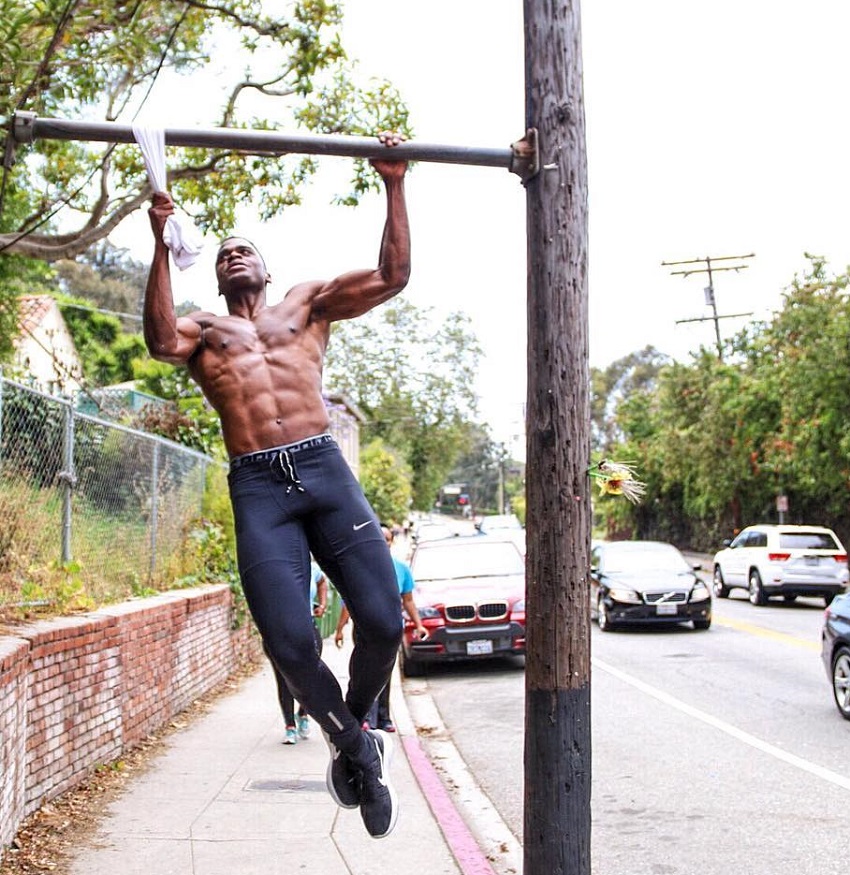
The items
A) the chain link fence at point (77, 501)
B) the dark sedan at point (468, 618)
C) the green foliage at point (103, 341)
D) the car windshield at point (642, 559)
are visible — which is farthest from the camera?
the green foliage at point (103, 341)

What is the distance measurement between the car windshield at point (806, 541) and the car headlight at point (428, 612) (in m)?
12.0

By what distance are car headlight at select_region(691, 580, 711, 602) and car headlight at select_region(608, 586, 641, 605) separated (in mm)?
889

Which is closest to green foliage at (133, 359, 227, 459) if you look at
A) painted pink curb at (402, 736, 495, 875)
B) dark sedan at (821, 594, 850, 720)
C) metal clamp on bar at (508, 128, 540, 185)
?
painted pink curb at (402, 736, 495, 875)

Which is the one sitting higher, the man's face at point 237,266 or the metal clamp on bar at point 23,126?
the metal clamp on bar at point 23,126

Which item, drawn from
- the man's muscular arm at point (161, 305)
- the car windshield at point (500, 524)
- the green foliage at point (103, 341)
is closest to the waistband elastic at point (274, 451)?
the man's muscular arm at point (161, 305)

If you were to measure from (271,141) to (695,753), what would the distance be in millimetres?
6829

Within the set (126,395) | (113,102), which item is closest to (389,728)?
(113,102)

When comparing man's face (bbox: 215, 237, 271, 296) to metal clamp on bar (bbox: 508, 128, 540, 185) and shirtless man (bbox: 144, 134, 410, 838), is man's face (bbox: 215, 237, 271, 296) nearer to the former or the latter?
shirtless man (bbox: 144, 134, 410, 838)

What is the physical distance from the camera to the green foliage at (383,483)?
50831 millimetres

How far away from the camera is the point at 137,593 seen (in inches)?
418

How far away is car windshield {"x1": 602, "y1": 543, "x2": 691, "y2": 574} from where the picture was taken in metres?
19.9

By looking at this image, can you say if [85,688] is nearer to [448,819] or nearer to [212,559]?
[448,819]

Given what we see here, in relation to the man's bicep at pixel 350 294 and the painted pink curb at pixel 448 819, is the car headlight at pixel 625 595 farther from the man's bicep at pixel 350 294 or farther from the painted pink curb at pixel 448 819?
the man's bicep at pixel 350 294

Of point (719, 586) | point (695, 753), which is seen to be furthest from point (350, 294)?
point (719, 586)
